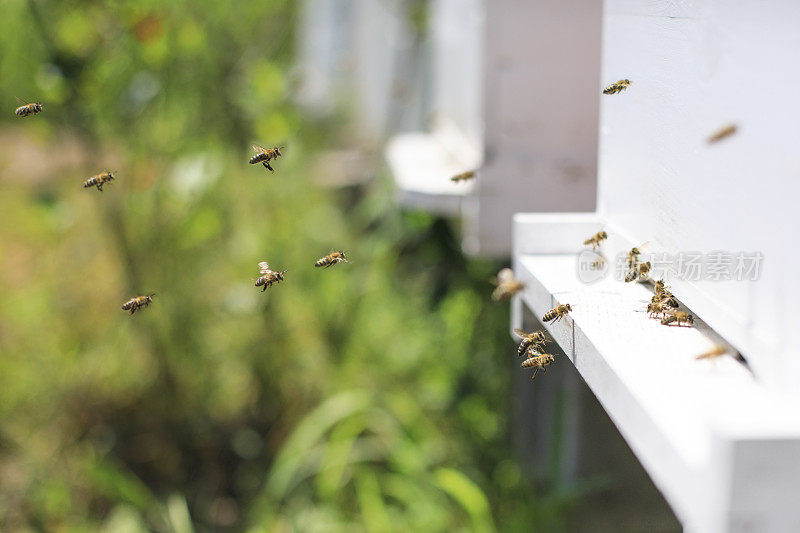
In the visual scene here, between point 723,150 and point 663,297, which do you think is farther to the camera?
point 663,297

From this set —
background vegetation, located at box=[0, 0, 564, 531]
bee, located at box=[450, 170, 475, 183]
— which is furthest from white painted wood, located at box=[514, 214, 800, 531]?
background vegetation, located at box=[0, 0, 564, 531]

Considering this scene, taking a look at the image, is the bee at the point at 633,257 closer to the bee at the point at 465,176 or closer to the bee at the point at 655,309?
the bee at the point at 655,309

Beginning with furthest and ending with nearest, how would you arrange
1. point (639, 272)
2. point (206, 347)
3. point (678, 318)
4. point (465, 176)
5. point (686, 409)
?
1. point (206, 347)
2. point (465, 176)
3. point (639, 272)
4. point (678, 318)
5. point (686, 409)

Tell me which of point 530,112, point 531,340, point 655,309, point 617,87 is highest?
point 617,87

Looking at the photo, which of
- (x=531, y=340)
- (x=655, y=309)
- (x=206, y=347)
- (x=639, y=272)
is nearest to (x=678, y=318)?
(x=655, y=309)

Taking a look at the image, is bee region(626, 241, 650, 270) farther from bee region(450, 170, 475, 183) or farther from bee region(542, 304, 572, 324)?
bee region(450, 170, 475, 183)

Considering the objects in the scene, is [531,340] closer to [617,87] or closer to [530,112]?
[617,87]
